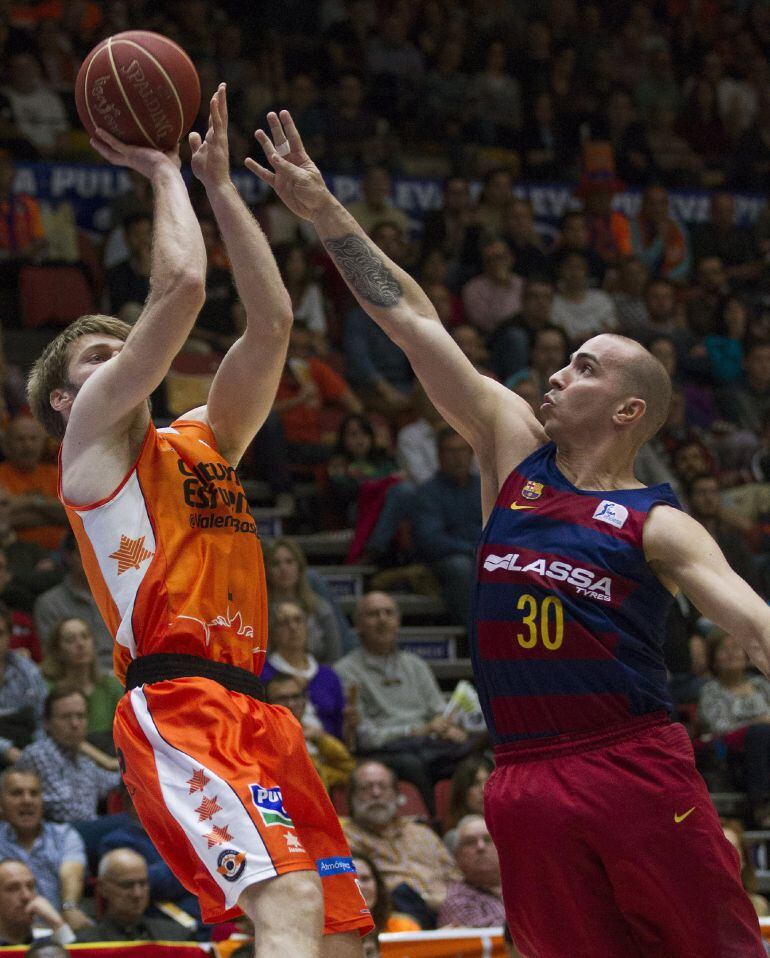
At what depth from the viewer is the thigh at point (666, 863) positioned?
14.5 ft

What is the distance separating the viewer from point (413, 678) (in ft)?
35.3

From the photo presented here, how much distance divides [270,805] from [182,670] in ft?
1.57

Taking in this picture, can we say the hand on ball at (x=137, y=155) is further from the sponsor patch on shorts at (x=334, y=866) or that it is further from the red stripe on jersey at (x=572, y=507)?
the sponsor patch on shorts at (x=334, y=866)

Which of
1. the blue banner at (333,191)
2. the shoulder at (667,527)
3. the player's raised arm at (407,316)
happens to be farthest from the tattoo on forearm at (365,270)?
the blue banner at (333,191)

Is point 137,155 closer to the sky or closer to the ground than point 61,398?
closer to the sky

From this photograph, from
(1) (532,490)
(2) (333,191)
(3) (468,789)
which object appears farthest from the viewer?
(2) (333,191)

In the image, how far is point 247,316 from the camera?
508cm

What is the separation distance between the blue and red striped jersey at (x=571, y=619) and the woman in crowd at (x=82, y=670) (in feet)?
17.2

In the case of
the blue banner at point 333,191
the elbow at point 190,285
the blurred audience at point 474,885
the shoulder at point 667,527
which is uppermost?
the blue banner at point 333,191

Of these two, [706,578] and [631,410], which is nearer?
[706,578]

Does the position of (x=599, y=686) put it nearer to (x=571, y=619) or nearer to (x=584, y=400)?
(x=571, y=619)

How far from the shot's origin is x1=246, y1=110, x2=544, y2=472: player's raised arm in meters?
4.98

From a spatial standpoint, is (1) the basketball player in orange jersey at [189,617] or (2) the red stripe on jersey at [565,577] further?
(2) the red stripe on jersey at [565,577]

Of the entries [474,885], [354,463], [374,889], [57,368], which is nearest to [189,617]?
[57,368]
